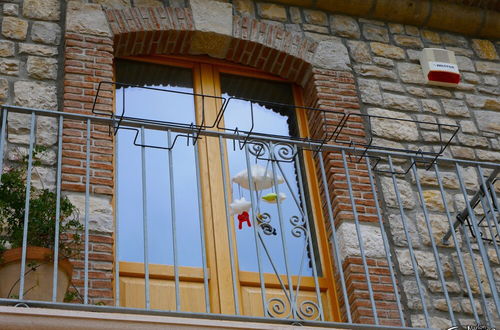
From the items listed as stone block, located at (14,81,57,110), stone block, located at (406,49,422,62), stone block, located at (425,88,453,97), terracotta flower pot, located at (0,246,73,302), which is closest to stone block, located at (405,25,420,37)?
stone block, located at (406,49,422,62)

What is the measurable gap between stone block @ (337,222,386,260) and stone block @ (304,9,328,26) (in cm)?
197

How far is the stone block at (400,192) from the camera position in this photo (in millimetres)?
6277

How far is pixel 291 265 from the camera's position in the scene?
602cm

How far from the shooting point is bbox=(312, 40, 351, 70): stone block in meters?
6.97

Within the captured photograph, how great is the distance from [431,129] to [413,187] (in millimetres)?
636

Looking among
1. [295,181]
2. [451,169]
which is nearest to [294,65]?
[295,181]

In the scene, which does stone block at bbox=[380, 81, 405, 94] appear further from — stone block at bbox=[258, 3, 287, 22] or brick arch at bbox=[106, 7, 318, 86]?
stone block at bbox=[258, 3, 287, 22]

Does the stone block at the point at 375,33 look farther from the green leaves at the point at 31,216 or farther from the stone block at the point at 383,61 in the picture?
the green leaves at the point at 31,216

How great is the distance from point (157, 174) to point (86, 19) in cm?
129

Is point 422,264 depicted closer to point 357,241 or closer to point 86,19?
point 357,241

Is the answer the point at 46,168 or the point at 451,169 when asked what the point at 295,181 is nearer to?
the point at 451,169

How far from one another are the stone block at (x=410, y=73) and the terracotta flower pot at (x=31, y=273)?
3515 mm

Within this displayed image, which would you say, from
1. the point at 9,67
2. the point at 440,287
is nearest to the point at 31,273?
the point at 9,67

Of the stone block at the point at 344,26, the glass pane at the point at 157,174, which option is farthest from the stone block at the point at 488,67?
the glass pane at the point at 157,174
